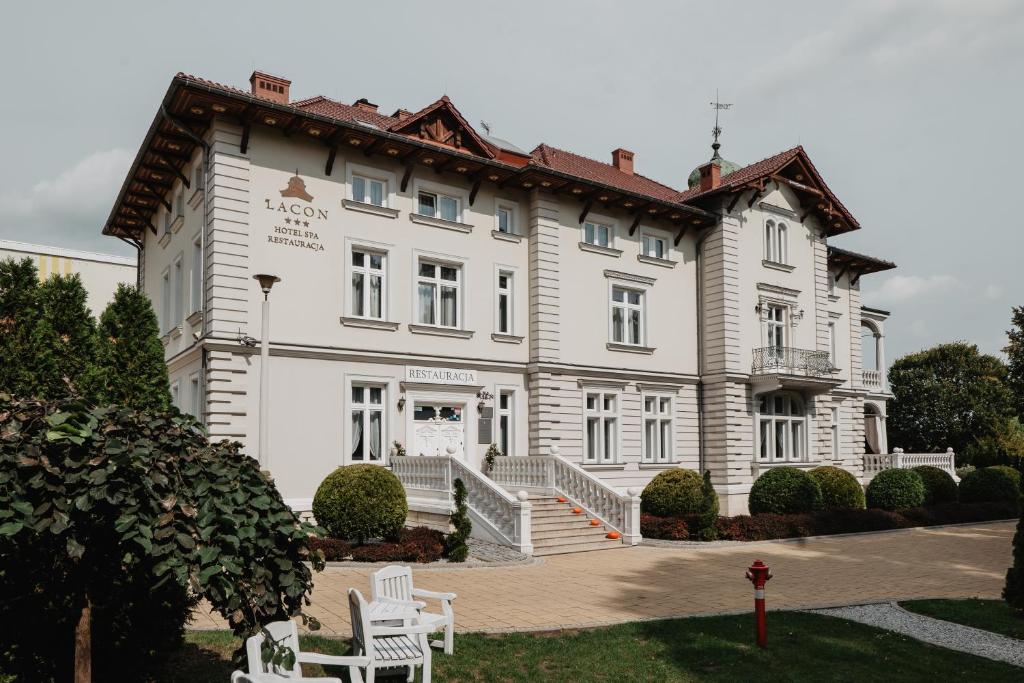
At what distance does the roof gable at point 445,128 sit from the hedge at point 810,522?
10707 millimetres

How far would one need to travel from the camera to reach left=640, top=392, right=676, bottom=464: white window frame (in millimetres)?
25422

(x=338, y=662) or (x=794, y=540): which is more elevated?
(x=338, y=662)

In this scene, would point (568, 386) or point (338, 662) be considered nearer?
point (338, 662)

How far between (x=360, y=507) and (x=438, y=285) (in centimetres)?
738

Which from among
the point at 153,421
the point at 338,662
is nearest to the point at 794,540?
the point at 338,662

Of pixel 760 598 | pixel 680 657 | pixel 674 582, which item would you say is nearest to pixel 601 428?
pixel 674 582

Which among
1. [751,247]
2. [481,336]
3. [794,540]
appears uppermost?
[751,247]

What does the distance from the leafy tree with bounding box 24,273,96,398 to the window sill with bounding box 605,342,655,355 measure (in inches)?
632

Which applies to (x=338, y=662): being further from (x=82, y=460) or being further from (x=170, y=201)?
(x=170, y=201)

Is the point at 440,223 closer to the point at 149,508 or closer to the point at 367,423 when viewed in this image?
the point at 367,423

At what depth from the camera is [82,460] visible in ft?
15.8

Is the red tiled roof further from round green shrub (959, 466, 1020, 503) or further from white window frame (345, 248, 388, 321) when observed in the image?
round green shrub (959, 466, 1020, 503)

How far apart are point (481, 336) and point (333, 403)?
4633 millimetres

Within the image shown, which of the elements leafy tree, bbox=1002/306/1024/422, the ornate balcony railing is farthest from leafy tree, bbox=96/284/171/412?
leafy tree, bbox=1002/306/1024/422
